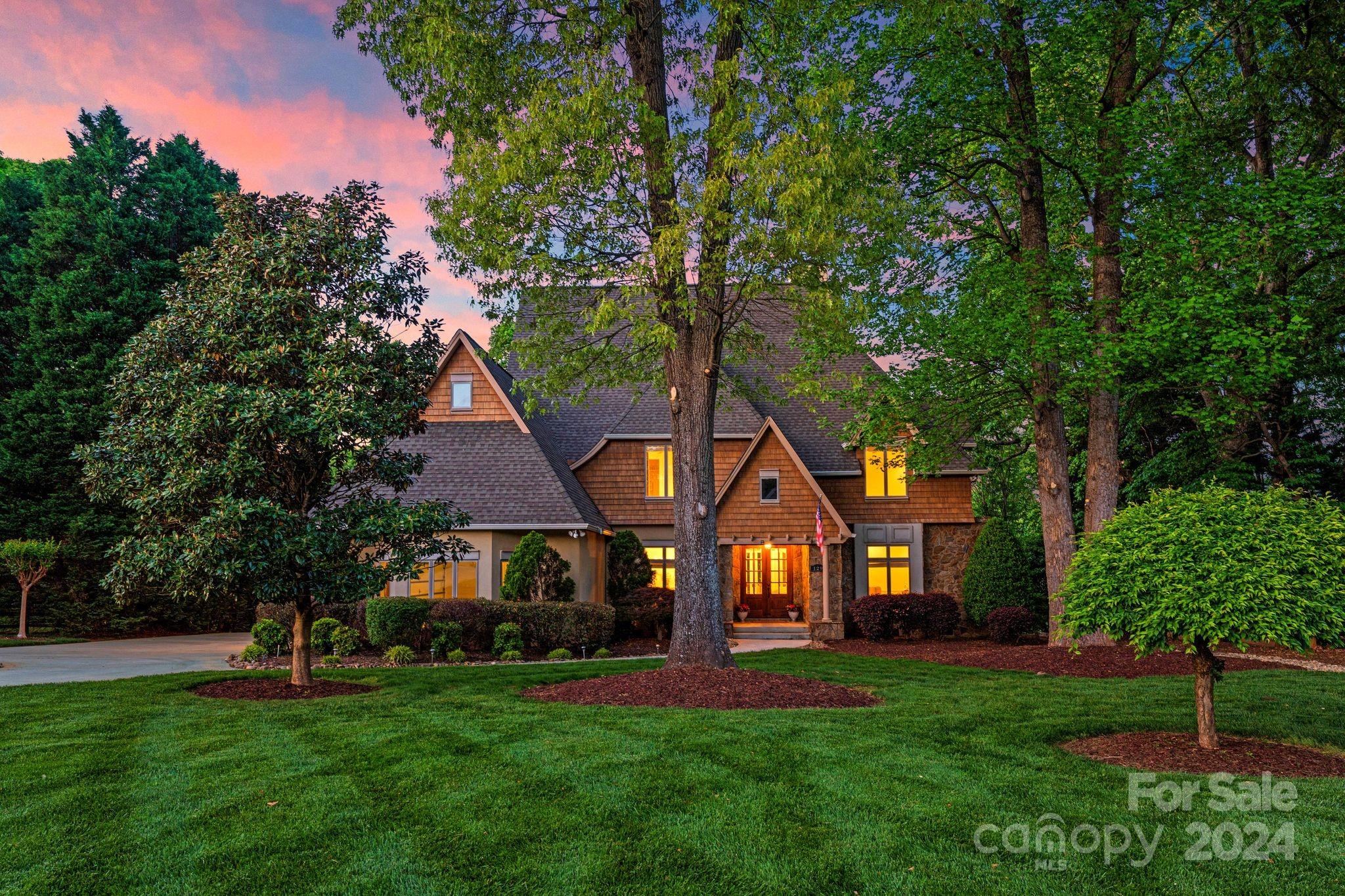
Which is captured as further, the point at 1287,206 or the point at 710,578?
the point at 1287,206

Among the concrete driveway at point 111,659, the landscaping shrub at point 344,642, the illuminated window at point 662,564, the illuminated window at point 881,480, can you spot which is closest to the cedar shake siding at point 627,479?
the illuminated window at point 662,564

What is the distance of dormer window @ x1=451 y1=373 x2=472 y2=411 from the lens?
22.8 meters

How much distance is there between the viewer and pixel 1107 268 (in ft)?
50.8

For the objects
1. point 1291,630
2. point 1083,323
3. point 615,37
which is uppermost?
point 615,37

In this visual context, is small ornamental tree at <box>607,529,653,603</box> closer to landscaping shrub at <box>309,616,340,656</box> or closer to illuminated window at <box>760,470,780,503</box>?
illuminated window at <box>760,470,780,503</box>

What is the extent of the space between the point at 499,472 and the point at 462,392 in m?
3.03

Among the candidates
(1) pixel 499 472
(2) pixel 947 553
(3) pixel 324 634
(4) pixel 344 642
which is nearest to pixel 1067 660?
(2) pixel 947 553

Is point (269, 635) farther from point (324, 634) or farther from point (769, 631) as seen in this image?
point (769, 631)

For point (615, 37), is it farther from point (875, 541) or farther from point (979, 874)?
point (875, 541)

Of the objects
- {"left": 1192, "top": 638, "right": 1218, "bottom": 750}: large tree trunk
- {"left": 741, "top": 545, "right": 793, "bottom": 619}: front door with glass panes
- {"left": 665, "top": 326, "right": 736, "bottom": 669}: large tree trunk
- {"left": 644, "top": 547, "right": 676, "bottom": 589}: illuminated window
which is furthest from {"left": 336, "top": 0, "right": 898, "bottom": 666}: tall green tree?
{"left": 741, "top": 545, "right": 793, "bottom": 619}: front door with glass panes

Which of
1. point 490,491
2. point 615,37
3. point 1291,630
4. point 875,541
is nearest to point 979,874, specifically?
point 1291,630

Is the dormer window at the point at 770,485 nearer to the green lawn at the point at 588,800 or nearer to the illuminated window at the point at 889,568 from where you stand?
the illuminated window at the point at 889,568

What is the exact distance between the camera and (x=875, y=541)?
78.1 feet

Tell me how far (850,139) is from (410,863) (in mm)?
9965
